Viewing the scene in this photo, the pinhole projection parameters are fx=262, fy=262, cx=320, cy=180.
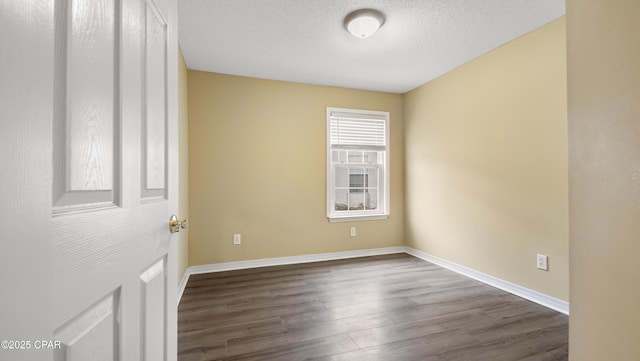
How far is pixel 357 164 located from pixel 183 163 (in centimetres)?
231

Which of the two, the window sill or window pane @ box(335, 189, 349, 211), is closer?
the window sill

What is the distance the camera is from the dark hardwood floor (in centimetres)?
166

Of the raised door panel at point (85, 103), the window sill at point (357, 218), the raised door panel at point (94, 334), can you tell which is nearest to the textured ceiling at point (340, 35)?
the raised door panel at point (85, 103)

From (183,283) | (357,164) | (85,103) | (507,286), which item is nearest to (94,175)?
(85,103)

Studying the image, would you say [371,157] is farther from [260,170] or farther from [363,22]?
[363,22]

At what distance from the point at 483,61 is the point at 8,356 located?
11.9 ft

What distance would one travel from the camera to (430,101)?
3557 millimetres

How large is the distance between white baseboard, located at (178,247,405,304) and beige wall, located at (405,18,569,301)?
0.64 metres

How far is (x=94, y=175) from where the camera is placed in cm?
56

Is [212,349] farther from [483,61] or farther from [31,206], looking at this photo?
[483,61]

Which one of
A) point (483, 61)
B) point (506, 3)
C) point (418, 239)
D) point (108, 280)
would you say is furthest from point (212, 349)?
point (483, 61)

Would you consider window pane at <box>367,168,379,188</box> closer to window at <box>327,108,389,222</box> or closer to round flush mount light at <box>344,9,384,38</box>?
window at <box>327,108,389,222</box>

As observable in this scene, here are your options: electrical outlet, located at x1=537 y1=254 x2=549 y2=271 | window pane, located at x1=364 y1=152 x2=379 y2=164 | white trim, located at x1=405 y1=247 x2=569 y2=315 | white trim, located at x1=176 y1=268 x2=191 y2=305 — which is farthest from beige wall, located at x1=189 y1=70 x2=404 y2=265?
electrical outlet, located at x1=537 y1=254 x2=549 y2=271

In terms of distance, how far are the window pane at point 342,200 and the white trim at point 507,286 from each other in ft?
4.18
